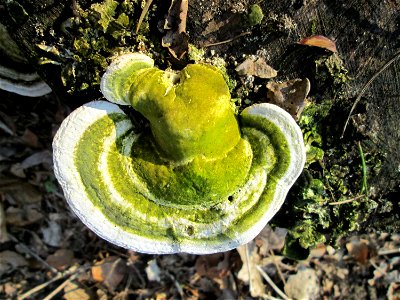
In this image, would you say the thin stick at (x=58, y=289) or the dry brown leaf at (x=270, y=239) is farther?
the dry brown leaf at (x=270, y=239)

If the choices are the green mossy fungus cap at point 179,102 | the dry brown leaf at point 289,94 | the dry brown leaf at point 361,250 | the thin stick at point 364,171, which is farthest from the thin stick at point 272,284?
the green mossy fungus cap at point 179,102

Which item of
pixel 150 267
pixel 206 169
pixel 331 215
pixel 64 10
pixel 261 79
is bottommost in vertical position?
pixel 150 267

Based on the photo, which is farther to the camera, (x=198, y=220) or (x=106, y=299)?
(x=106, y=299)

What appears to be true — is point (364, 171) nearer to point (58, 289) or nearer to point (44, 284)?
point (58, 289)

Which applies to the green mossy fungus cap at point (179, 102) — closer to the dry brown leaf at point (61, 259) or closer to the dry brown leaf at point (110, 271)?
the dry brown leaf at point (110, 271)

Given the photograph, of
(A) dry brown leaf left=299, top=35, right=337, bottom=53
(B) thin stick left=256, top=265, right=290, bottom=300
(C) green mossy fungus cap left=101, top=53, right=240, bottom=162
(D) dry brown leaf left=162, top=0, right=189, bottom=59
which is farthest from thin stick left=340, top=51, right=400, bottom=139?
(B) thin stick left=256, top=265, right=290, bottom=300

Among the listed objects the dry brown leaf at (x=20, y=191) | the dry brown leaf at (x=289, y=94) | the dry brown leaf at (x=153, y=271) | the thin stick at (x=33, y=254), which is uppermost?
the dry brown leaf at (x=289, y=94)

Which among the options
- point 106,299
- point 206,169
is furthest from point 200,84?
point 106,299

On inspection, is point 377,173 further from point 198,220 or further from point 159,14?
point 159,14
